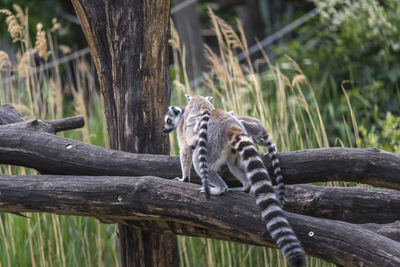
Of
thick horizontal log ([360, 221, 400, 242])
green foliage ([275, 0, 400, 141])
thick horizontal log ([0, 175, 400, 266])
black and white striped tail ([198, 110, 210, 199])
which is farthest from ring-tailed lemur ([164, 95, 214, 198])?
green foliage ([275, 0, 400, 141])

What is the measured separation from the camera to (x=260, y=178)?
180cm

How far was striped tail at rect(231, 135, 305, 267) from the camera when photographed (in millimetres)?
1661

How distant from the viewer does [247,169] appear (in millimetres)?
1848

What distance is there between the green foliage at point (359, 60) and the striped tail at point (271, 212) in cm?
309

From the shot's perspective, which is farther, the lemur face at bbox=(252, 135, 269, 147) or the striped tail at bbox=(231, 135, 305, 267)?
the lemur face at bbox=(252, 135, 269, 147)

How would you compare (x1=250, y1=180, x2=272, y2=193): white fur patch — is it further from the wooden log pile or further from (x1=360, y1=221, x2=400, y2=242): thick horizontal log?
(x1=360, y1=221, x2=400, y2=242): thick horizontal log

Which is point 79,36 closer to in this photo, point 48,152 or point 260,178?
point 48,152

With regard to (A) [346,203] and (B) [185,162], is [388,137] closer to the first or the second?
(A) [346,203]

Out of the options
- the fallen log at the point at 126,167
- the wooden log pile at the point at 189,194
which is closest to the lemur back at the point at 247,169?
the wooden log pile at the point at 189,194

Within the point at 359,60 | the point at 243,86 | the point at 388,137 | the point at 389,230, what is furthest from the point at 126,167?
the point at 359,60

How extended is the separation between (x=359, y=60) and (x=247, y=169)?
12.6 ft

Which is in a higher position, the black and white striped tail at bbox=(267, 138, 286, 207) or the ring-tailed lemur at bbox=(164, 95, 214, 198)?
the ring-tailed lemur at bbox=(164, 95, 214, 198)

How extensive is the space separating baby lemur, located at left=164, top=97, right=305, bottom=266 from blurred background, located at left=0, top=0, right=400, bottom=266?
0.90 m

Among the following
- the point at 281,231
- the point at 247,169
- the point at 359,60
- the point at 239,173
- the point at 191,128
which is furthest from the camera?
the point at 359,60
